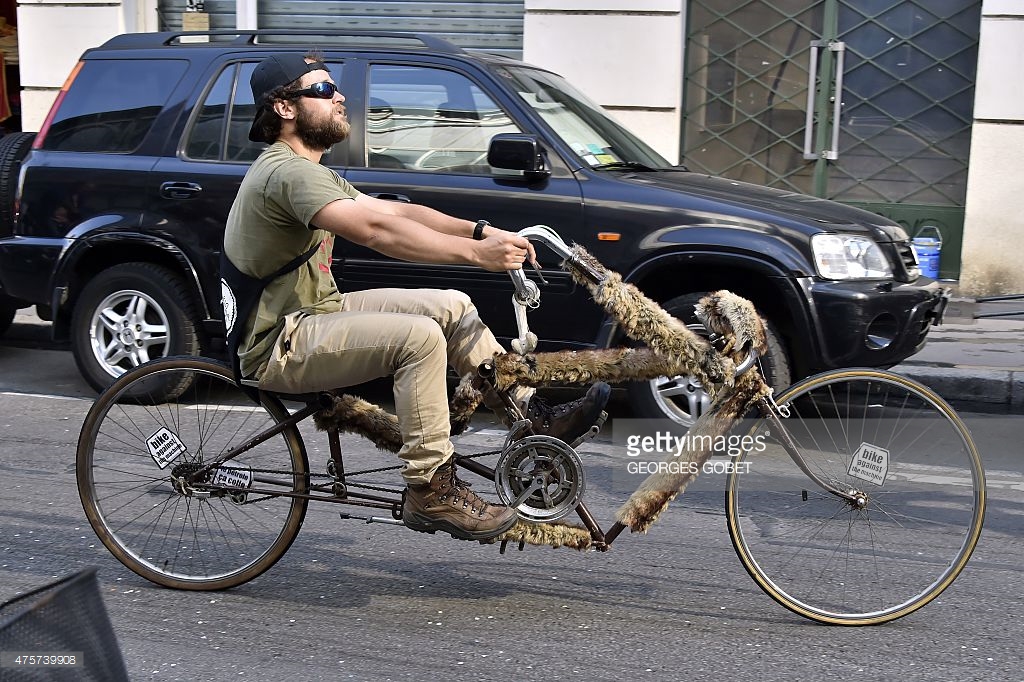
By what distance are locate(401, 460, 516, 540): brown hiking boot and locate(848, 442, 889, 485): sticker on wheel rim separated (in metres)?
1.09

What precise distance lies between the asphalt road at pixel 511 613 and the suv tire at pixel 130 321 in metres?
1.81

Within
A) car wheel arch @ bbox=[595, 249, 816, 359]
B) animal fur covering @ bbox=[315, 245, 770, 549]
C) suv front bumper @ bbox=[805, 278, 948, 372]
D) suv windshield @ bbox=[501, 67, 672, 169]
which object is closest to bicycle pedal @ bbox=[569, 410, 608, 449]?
animal fur covering @ bbox=[315, 245, 770, 549]

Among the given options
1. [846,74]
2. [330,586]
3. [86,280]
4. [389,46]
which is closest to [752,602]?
[330,586]

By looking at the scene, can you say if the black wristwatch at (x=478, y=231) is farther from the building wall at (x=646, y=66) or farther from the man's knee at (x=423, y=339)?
the building wall at (x=646, y=66)

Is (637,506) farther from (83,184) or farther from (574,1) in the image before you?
(574,1)

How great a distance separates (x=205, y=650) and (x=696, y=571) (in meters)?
1.71

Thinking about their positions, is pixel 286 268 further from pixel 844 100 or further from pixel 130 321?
pixel 844 100

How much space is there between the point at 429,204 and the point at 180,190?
143 centimetres

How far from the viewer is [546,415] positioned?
12.1 ft

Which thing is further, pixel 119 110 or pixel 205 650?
pixel 119 110

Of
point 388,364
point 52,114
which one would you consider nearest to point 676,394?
point 388,364

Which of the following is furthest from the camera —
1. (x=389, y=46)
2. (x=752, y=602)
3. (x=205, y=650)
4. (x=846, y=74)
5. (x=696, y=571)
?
(x=846, y=74)

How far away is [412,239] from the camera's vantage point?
3379mm

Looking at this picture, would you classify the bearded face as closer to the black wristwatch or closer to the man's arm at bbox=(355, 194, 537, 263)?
the man's arm at bbox=(355, 194, 537, 263)
